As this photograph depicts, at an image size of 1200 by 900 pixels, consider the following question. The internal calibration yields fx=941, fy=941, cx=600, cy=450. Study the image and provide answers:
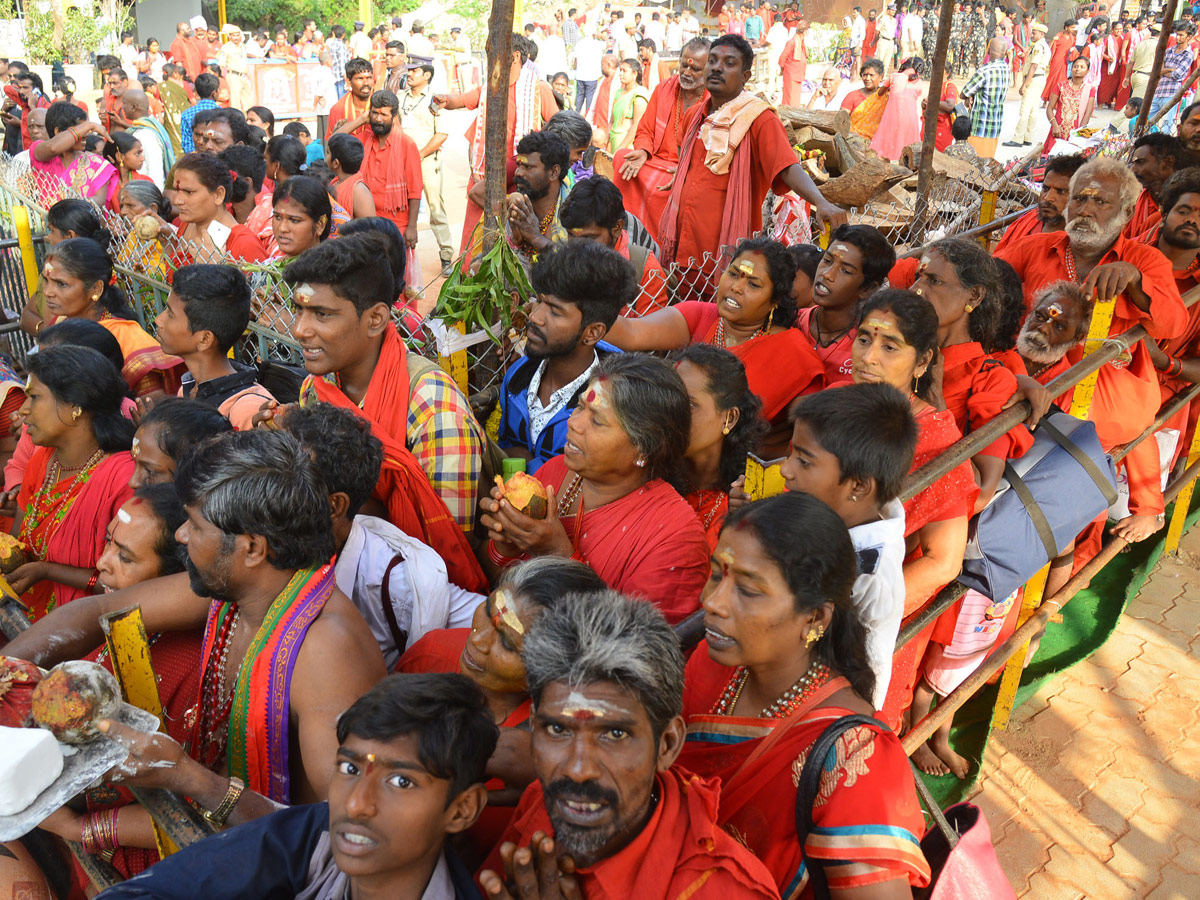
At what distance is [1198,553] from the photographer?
609 centimetres

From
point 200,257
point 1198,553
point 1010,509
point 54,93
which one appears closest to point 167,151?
point 200,257

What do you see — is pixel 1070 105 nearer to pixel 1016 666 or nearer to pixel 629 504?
pixel 1016 666

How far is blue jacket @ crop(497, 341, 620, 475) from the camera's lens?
346 cm

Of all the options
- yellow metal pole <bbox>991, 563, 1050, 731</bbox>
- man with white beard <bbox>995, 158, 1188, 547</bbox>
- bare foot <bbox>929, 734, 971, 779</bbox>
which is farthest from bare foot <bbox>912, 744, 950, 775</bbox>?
man with white beard <bbox>995, 158, 1188, 547</bbox>

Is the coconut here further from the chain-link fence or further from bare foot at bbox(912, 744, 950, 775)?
bare foot at bbox(912, 744, 950, 775)

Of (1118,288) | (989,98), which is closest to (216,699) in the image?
(1118,288)

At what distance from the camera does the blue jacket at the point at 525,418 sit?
136 inches

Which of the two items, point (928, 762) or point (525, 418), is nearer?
point (525, 418)

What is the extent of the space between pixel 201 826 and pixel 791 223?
551 centimetres

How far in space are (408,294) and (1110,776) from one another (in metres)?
4.11

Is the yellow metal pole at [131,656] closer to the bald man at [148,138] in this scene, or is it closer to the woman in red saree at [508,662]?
the woman in red saree at [508,662]

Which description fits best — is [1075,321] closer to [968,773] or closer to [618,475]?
[968,773]

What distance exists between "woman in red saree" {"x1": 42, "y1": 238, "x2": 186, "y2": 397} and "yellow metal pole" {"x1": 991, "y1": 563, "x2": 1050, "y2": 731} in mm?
3949

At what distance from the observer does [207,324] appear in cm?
396
